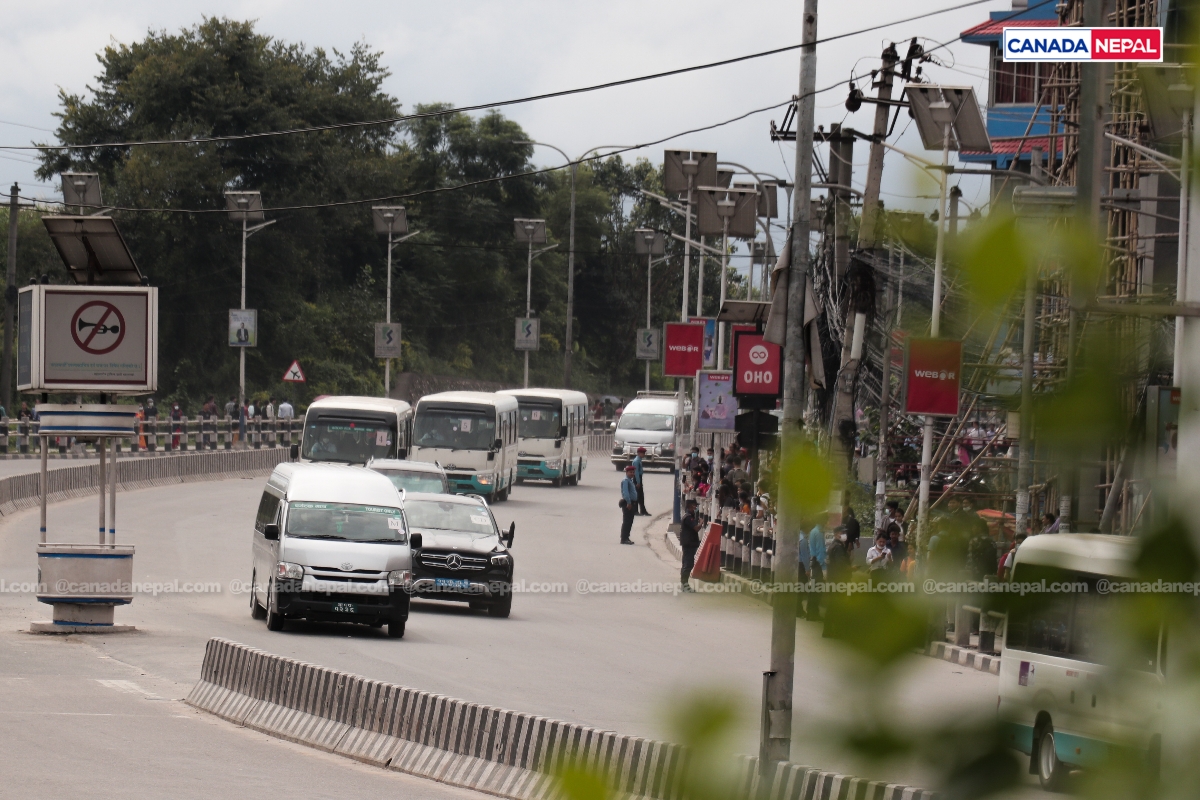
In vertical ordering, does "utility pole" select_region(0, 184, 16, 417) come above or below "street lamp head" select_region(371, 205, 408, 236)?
below

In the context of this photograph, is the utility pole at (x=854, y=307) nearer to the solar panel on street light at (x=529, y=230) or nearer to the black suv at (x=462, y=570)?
the black suv at (x=462, y=570)

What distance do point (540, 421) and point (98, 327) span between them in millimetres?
27705

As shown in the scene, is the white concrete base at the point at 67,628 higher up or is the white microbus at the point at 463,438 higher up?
the white microbus at the point at 463,438

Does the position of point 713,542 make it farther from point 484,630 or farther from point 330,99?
point 330,99

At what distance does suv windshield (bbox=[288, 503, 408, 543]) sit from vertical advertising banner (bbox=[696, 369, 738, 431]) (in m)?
11.2

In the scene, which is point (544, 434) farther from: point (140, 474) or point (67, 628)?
point (67, 628)

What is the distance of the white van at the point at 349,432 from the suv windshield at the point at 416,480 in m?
5.72

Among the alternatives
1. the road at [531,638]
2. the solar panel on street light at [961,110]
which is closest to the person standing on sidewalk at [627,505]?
the road at [531,638]

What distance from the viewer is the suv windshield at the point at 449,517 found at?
2141cm

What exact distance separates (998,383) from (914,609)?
48cm

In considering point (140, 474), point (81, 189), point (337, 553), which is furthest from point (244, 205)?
point (337, 553)

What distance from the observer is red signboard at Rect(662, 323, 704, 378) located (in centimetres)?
3234

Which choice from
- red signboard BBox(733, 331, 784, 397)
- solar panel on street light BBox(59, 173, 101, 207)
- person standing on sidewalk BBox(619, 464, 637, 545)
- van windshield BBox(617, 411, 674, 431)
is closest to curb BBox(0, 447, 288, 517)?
person standing on sidewalk BBox(619, 464, 637, 545)

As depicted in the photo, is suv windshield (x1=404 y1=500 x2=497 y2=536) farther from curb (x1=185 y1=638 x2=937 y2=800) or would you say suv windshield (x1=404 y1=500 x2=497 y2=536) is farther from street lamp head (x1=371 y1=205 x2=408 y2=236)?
street lamp head (x1=371 y1=205 x2=408 y2=236)
